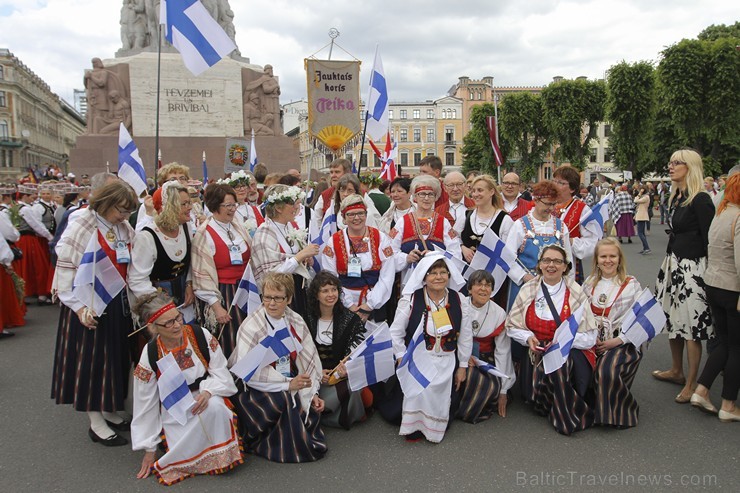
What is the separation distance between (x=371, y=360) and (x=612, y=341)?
78.6 inches

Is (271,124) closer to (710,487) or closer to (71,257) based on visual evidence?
(71,257)

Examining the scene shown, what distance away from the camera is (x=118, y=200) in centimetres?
406

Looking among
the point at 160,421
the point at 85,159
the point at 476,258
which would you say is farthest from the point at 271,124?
the point at 160,421

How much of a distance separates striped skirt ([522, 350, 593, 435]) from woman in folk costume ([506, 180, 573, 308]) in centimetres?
101

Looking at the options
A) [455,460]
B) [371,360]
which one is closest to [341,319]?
[371,360]

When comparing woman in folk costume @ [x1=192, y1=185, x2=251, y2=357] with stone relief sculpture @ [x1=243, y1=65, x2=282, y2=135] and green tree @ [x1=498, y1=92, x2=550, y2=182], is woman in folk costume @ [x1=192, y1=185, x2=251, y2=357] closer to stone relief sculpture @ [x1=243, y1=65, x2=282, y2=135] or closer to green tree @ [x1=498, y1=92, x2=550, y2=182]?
stone relief sculpture @ [x1=243, y1=65, x2=282, y2=135]

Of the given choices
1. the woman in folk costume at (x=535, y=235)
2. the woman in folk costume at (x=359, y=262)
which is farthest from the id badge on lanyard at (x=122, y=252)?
the woman in folk costume at (x=535, y=235)

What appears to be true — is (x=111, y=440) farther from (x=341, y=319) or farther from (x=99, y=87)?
(x=99, y=87)

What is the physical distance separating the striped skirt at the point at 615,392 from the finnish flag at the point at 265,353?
8.14ft

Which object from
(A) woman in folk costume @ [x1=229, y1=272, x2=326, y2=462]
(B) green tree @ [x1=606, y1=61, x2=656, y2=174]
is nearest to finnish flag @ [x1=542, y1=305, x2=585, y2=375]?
(A) woman in folk costume @ [x1=229, y1=272, x2=326, y2=462]

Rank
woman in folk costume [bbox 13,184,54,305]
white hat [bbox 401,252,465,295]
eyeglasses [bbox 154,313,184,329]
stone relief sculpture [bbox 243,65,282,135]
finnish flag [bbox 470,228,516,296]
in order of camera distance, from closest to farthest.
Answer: eyeglasses [bbox 154,313,184,329], white hat [bbox 401,252,465,295], finnish flag [bbox 470,228,516,296], woman in folk costume [bbox 13,184,54,305], stone relief sculpture [bbox 243,65,282,135]

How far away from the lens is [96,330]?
161 inches

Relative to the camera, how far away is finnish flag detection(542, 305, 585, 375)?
4.23 metres

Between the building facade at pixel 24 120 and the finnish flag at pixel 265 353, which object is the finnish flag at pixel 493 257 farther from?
the building facade at pixel 24 120
